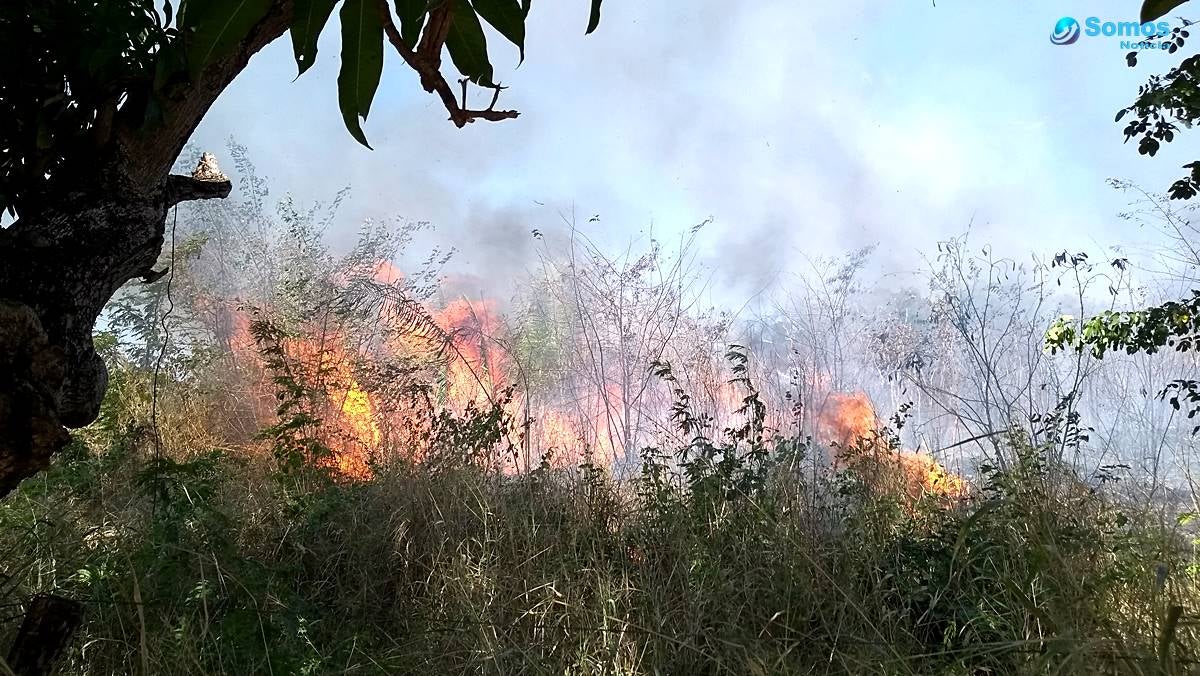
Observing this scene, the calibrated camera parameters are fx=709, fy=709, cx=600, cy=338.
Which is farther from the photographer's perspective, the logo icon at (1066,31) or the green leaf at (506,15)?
Result: the logo icon at (1066,31)

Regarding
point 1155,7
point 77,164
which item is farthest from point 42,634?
point 1155,7

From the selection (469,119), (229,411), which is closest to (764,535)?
(469,119)

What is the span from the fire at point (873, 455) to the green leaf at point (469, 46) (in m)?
2.10

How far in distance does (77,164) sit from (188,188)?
0.80 feet

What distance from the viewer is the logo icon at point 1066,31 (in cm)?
→ 314

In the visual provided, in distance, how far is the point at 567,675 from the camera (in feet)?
5.00

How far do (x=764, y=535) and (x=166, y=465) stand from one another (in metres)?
1.58

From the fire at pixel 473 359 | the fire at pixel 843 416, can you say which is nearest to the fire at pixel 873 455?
the fire at pixel 843 416

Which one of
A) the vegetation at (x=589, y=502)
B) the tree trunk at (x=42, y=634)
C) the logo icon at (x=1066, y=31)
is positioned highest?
the logo icon at (x=1066, y=31)

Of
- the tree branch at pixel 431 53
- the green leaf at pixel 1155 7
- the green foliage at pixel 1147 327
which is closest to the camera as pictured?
the green leaf at pixel 1155 7

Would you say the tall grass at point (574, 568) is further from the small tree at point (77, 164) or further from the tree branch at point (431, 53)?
the tree branch at point (431, 53)

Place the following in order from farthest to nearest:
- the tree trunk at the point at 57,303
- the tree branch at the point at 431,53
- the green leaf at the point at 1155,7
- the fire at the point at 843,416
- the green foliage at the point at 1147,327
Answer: the fire at the point at 843,416 → the green foliage at the point at 1147,327 → the tree trunk at the point at 57,303 → the tree branch at the point at 431,53 → the green leaf at the point at 1155,7

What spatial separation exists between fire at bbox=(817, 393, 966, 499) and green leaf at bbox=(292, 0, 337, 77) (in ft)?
7.39

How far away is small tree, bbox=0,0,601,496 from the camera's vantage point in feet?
2.88
